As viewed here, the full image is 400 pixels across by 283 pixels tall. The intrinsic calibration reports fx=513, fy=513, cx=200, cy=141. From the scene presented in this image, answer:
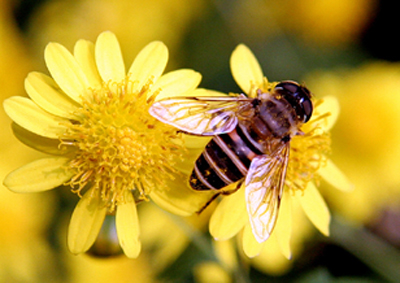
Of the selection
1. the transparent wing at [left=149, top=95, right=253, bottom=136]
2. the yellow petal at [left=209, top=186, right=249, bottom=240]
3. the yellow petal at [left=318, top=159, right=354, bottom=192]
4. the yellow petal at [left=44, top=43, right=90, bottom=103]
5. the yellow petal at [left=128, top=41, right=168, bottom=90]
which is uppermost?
the yellow petal at [left=44, top=43, right=90, bottom=103]

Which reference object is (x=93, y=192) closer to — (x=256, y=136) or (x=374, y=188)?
(x=256, y=136)

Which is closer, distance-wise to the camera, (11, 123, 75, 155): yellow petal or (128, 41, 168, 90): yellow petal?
(11, 123, 75, 155): yellow petal

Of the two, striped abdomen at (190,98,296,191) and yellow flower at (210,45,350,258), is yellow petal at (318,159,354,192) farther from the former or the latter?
striped abdomen at (190,98,296,191)

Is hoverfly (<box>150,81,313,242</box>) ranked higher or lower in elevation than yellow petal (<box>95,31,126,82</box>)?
lower

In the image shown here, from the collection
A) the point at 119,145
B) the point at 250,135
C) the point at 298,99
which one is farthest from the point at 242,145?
the point at 119,145

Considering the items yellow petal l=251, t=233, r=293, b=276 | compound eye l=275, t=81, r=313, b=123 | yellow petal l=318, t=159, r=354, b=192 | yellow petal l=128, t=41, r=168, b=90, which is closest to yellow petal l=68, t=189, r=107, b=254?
yellow petal l=128, t=41, r=168, b=90
